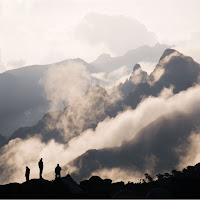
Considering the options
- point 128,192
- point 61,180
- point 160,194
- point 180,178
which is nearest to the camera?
point 61,180

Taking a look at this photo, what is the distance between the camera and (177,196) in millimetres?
92812

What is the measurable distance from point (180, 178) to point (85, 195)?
30.3 meters

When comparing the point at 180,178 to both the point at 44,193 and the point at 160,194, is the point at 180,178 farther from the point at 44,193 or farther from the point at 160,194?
the point at 44,193

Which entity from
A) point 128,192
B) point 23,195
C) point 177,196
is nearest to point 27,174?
point 23,195

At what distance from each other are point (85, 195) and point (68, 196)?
4414 millimetres

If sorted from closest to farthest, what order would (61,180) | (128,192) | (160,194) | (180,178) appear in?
1. (61,180)
2. (180,178)
3. (160,194)
4. (128,192)

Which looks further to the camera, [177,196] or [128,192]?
[128,192]

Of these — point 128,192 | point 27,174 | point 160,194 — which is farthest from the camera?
point 128,192

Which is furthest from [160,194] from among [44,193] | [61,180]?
[44,193]

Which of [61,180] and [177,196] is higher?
[61,180]

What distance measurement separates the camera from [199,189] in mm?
92688

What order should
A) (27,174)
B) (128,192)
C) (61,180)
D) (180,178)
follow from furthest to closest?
(128,192), (180,178), (61,180), (27,174)

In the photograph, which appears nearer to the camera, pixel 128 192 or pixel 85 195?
pixel 85 195

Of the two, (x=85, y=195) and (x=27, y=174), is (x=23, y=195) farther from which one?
(x=85, y=195)
